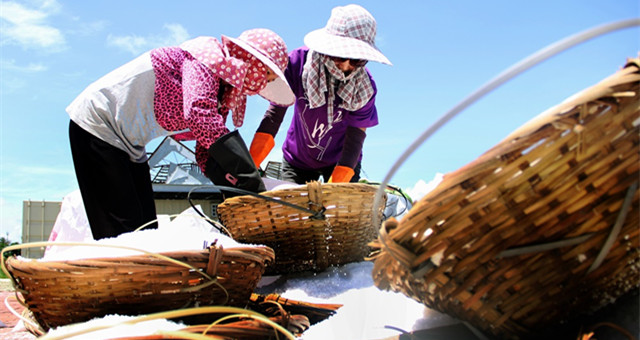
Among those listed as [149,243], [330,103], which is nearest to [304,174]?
[330,103]

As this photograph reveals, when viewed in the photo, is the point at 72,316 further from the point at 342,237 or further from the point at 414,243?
the point at 342,237

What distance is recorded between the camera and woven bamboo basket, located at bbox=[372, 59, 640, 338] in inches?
17.8

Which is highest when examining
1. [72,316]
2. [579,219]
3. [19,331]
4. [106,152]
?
[579,219]

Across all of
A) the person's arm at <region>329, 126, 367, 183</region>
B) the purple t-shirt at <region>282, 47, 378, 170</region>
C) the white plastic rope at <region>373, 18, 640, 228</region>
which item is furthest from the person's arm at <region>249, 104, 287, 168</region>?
the white plastic rope at <region>373, 18, 640, 228</region>

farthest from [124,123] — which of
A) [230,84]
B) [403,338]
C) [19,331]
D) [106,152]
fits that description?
[403,338]

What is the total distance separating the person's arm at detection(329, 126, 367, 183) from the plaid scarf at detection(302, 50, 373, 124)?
0.12m

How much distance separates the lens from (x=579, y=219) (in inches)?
19.3

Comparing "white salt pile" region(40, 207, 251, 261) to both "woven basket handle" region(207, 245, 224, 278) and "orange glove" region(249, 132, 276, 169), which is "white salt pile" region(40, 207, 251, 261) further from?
"orange glove" region(249, 132, 276, 169)

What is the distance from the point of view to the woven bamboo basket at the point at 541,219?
453 millimetres

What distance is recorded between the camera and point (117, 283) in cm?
77

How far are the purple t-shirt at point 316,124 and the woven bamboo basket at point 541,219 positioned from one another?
1394 mm

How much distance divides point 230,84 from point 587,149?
124cm

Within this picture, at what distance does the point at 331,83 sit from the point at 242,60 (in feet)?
1.38

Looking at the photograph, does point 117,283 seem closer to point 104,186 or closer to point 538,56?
point 538,56
